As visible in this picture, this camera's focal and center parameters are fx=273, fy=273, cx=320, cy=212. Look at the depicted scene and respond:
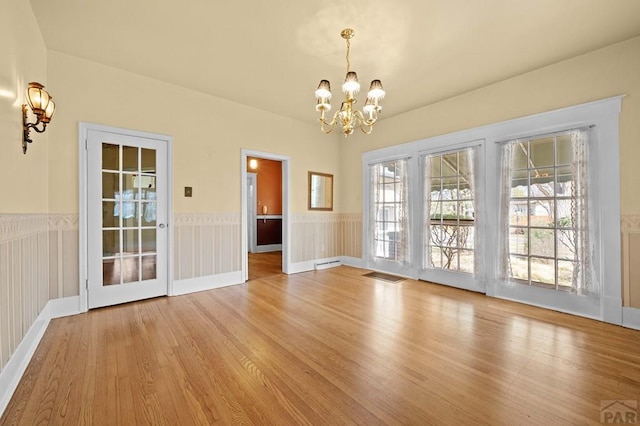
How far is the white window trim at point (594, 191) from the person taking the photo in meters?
2.72

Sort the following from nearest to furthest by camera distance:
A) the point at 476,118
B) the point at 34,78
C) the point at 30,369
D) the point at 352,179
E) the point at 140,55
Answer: the point at 30,369, the point at 34,78, the point at 140,55, the point at 476,118, the point at 352,179

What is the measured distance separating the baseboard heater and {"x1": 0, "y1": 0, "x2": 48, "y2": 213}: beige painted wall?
12.7ft

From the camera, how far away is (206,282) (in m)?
3.88

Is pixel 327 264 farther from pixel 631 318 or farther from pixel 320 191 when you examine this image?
pixel 631 318

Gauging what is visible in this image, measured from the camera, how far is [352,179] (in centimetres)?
550

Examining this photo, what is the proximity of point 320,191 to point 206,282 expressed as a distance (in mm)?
2648

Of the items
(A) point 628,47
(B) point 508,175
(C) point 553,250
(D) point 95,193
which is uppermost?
(A) point 628,47

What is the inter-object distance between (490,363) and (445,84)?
324 cm

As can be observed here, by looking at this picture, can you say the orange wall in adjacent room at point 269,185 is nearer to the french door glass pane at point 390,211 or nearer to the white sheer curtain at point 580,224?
the french door glass pane at point 390,211

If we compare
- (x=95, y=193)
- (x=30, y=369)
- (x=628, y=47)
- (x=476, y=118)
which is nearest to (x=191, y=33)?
(x=95, y=193)

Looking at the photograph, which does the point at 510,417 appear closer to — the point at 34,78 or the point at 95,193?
the point at 95,193

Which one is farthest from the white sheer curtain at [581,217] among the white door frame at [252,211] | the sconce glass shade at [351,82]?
the white door frame at [252,211]

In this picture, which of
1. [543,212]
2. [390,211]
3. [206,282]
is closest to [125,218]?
[206,282]

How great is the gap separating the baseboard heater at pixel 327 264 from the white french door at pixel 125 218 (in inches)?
103
